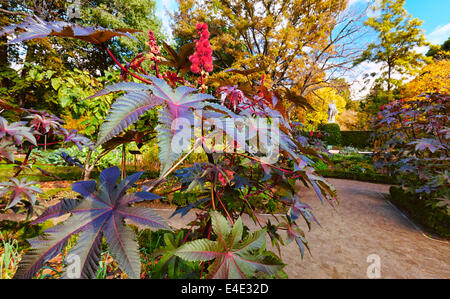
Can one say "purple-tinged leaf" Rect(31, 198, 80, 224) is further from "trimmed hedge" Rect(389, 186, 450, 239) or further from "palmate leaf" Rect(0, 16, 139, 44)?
"trimmed hedge" Rect(389, 186, 450, 239)

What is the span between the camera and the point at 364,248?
260 cm

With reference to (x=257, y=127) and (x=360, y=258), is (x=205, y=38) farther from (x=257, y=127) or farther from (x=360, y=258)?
(x=360, y=258)

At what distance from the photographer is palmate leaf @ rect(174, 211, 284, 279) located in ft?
2.01

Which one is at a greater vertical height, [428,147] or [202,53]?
[202,53]

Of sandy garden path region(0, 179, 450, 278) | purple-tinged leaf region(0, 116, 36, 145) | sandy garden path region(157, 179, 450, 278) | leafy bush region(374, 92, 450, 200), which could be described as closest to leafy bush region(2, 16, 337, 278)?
purple-tinged leaf region(0, 116, 36, 145)

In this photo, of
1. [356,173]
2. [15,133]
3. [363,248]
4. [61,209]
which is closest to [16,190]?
[15,133]

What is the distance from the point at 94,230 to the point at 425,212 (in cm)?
475

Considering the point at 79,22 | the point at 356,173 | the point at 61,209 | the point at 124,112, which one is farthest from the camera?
the point at 79,22

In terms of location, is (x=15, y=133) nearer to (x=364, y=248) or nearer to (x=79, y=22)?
(x=364, y=248)

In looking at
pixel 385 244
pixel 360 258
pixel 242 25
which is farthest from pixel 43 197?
pixel 242 25

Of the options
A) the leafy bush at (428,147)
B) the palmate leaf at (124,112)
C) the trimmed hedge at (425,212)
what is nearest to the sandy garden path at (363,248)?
the trimmed hedge at (425,212)

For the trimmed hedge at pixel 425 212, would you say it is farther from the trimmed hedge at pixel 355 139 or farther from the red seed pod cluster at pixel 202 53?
the trimmed hedge at pixel 355 139

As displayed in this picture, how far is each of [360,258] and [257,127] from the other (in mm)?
2605

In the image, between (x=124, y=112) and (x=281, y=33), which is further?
(x=281, y=33)
